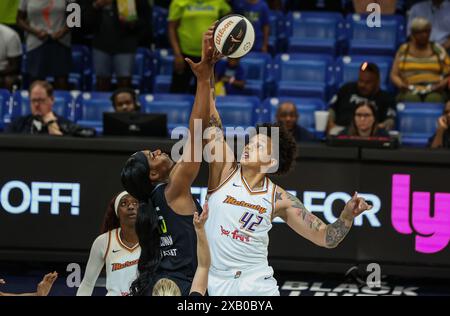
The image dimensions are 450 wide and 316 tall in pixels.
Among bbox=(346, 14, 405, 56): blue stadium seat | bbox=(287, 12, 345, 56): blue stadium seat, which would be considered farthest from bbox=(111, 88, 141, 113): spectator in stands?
bbox=(346, 14, 405, 56): blue stadium seat

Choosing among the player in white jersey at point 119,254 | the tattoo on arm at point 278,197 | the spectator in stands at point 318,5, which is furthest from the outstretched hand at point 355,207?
the spectator in stands at point 318,5

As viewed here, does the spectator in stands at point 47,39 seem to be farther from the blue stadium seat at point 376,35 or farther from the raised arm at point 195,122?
the raised arm at point 195,122

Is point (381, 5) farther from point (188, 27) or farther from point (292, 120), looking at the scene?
point (292, 120)

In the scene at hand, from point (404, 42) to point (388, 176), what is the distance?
12.1 feet

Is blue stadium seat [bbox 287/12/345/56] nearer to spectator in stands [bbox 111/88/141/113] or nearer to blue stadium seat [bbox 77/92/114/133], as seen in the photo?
blue stadium seat [bbox 77/92/114/133]

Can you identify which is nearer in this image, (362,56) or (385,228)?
(385,228)

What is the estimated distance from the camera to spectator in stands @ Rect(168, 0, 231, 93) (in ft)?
41.2

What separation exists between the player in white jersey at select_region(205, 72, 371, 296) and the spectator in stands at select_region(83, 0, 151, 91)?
5.19m

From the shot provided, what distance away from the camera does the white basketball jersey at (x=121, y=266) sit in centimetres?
812

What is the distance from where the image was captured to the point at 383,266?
10.0 m

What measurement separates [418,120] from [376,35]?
1857 mm
